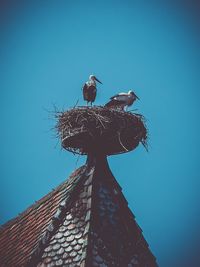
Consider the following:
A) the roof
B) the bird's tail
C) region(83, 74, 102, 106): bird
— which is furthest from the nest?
region(83, 74, 102, 106): bird

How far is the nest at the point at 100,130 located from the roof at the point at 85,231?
1.44 feet

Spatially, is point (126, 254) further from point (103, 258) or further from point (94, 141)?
point (94, 141)

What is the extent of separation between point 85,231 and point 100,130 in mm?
2254

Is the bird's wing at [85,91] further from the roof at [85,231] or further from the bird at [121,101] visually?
the roof at [85,231]

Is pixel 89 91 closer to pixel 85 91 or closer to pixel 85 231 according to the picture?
pixel 85 91

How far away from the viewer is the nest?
306 inches

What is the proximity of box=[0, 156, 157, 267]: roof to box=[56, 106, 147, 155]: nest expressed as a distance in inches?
17.3

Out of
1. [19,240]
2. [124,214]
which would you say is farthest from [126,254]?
[19,240]

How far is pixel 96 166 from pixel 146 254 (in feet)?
6.54

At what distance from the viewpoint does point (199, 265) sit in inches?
1045

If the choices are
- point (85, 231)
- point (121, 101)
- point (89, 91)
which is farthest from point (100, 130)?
point (89, 91)

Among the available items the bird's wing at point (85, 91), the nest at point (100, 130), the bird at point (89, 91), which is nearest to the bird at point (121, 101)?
the bird at point (89, 91)

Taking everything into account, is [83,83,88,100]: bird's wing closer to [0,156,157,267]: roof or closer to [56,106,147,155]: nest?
[56,106,147,155]: nest

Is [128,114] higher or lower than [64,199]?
higher
